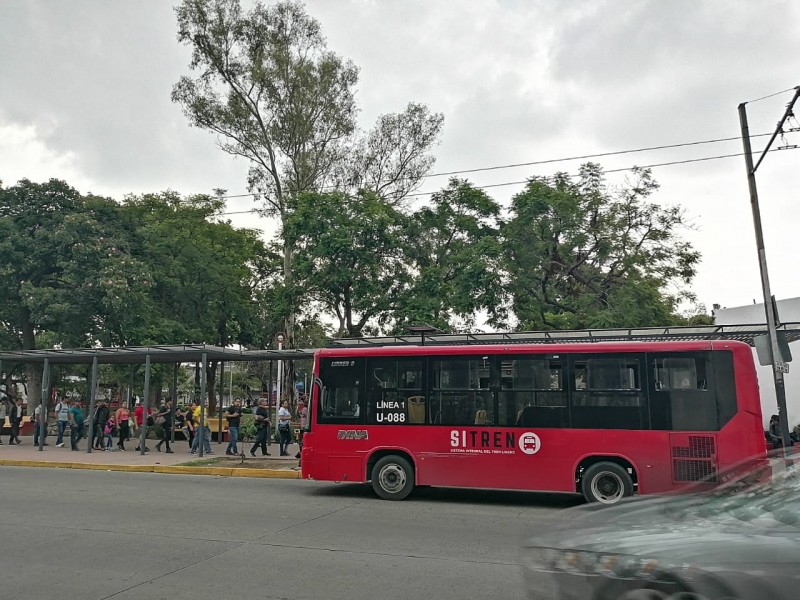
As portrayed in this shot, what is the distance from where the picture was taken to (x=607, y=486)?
425 inches

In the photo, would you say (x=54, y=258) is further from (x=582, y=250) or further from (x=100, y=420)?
(x=582, y=250)

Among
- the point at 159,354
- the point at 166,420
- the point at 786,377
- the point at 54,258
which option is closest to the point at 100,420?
the point at 166,420

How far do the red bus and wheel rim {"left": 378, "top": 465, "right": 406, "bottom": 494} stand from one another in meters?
0.02

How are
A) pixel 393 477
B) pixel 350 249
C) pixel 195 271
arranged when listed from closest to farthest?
pixel 393 477 → pixel 350 249 → pixel 195 271

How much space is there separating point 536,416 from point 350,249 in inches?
611

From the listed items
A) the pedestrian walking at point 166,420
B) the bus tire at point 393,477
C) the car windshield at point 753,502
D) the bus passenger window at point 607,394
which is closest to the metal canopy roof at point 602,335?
the bus tire at point 393,477

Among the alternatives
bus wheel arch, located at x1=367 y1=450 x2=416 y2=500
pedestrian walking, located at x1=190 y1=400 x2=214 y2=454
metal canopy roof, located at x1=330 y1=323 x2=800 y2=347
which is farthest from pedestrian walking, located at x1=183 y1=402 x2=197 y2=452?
bus wheel arch, located at x1=367 y1=450 x2=416 y2=500

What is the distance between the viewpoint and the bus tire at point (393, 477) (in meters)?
11.8

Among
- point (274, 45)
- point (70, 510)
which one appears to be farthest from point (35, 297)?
point (70, 510)

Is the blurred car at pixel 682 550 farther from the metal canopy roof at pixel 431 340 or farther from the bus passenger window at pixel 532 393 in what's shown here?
the metal canopy roof at pixel 431 340

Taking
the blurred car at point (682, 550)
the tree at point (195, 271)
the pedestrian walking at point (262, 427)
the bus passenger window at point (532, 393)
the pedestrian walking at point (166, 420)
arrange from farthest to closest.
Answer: the tree at point (195, 271)
the pedestrian walking at point (166, 420)
the pedestrian walking at point (262, 427)
the bus passenger window at point (532, 393)
the blurred car at point (682, 550)

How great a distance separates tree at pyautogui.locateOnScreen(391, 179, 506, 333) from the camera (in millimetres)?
23781

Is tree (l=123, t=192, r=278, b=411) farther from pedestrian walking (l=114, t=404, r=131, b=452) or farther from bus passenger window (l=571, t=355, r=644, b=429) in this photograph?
bus passenger window (l=571, t=355, r=644, b=429)

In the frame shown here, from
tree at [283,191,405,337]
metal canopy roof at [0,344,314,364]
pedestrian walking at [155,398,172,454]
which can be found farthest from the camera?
tree at [283,191,405,337]
